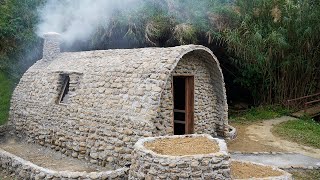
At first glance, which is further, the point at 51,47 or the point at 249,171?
the point at 51,47

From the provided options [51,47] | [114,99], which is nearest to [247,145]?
[114,99]

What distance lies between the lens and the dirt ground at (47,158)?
10000 millimetres

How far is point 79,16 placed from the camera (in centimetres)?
1725

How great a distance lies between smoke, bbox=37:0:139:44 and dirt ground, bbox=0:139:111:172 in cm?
616

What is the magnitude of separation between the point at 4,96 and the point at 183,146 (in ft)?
37.9

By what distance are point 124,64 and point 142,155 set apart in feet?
12.9

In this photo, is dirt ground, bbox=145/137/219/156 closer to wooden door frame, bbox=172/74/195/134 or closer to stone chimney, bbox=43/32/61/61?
wooden door frame, bbox=172/74/195/134

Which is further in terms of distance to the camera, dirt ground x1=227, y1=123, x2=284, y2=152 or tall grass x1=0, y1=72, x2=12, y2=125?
tall grass x1=0, y1=72, x2=12, y2=125

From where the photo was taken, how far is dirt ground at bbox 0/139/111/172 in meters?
10.0

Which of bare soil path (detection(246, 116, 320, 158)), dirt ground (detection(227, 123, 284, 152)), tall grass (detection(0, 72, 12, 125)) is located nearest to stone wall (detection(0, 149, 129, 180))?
dirt ground (detection(227, 123, 284, 152))

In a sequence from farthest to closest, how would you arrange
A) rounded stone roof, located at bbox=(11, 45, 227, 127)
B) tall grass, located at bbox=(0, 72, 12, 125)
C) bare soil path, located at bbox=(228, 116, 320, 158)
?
tall grass, located at bbox=(0, 72, 12, 125) < bare soil path, located at bbox=(228, 116, 320, 158) < rounded stone roof, located at bbox=(11, 45, 227, 127)

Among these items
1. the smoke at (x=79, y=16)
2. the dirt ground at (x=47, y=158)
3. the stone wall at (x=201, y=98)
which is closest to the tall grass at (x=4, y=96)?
the dirt ground at (x=47, y=158)

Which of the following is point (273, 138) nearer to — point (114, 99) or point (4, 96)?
point (114, 99)

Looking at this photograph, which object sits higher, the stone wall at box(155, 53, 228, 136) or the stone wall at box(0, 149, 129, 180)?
the stone wall at box(155, 53, 228, 136)
